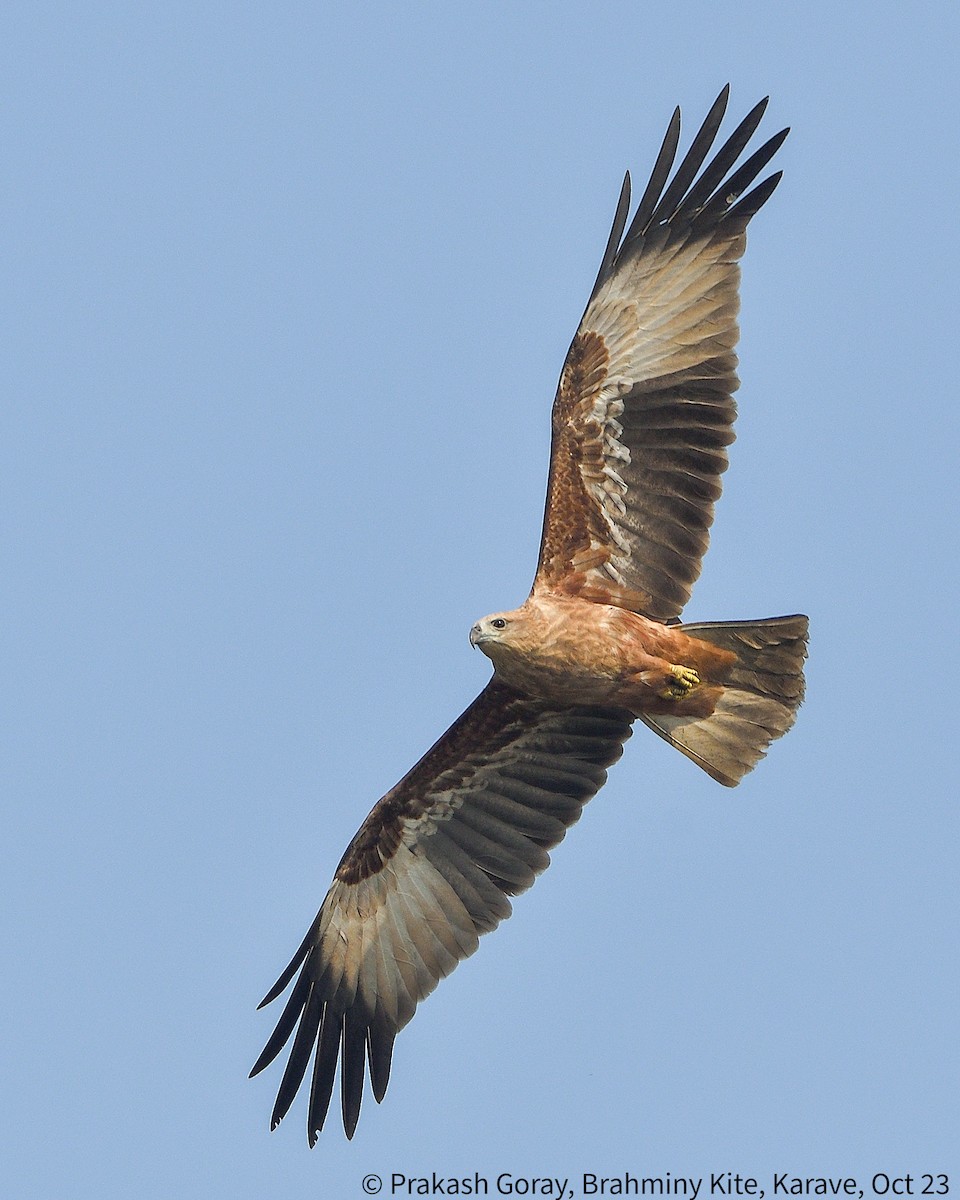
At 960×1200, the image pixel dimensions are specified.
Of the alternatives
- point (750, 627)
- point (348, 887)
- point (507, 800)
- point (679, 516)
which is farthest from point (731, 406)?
point (348, 887)

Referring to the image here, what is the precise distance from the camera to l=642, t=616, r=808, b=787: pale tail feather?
→ 9.88 metres

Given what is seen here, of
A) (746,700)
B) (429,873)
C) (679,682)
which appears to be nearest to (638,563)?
(679,682)

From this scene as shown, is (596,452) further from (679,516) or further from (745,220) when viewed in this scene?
(745,220)

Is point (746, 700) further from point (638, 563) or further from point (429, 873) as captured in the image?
point (429, 873)

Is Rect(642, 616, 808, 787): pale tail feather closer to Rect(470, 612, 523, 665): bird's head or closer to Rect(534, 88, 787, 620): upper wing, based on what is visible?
Rect(534, 88, 787, 620): upper wing

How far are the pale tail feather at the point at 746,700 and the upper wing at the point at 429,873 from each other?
598 mm

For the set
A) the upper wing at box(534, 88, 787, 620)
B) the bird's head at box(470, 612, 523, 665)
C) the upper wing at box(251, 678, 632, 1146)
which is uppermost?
the upper wing at box(534, 88, 787, 620)

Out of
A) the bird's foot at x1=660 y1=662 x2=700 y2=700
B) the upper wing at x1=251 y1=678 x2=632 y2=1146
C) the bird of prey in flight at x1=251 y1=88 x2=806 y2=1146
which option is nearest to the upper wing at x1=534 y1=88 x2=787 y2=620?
the bird of prey in flight at x1=251 y1=88 x2=806 y2=1146

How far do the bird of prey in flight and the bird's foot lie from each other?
1 cm

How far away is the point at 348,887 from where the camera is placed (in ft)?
36.3

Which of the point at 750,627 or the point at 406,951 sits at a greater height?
the point at 750,627

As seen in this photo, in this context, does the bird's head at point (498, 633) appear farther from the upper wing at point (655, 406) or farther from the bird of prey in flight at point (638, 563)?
the upper wing at point (655, 406)

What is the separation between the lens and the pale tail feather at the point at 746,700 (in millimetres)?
9883

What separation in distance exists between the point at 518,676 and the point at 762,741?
5.45 feet
